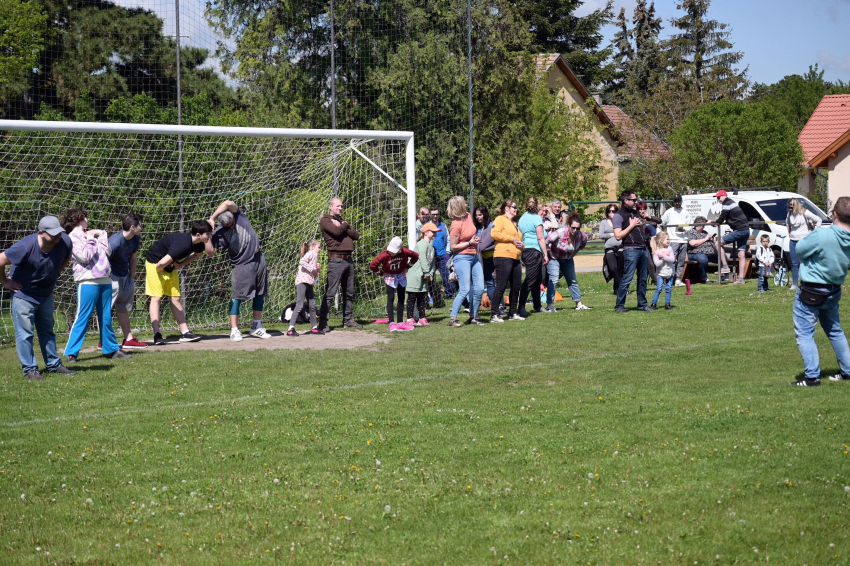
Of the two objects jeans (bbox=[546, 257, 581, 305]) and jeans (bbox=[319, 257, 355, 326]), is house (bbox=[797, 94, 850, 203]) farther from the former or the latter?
jeans (bbox=[319, 257, 355, 326])

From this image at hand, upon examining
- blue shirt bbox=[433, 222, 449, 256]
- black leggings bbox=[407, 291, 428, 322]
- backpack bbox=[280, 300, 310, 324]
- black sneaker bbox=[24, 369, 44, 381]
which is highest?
blue shirt bbox=[433, 222, 449, 256]

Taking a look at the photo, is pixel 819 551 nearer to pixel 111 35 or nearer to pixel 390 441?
pixel 390 441

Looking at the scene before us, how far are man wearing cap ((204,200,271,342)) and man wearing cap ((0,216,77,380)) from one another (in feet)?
8.81

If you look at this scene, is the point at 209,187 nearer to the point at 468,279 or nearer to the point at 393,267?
the point at 393,267

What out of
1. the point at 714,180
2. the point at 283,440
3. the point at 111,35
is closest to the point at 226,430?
the point at 283,440

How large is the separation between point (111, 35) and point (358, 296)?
6.38m

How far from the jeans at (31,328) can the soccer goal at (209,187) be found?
3.96m

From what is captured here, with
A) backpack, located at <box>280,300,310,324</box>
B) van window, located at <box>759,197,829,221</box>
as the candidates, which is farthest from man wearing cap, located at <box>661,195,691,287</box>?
backpack, located at <box>280,300,310,324</box>

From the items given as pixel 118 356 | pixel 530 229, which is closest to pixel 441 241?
pixel 530 229

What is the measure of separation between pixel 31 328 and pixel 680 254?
47.1 ft

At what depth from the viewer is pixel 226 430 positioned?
23.5ft

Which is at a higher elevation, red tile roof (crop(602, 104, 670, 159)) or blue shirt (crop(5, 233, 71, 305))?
red tile roof (crop(602, 104, 670, 159))

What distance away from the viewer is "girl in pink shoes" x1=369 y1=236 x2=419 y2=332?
1341 centimetres

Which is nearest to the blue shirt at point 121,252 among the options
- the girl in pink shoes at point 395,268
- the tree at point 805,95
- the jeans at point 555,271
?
the girl in pink shoes at point 395,268
